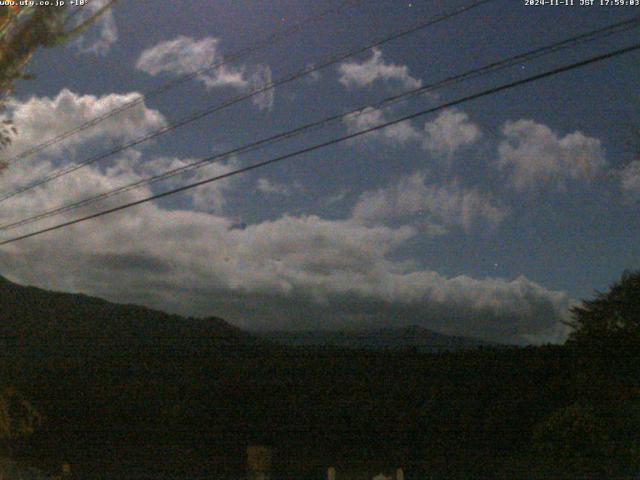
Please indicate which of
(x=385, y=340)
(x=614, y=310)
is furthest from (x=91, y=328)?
(x=614, y=310)

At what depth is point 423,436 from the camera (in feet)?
40.4

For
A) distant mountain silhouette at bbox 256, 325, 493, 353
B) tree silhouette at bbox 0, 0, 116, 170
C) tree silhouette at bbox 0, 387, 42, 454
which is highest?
tree silhouette at bbox 0, 0, 116, 170

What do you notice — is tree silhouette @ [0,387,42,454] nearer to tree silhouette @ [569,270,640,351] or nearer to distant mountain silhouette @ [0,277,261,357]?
distant mountain silhouette @ [0,277,261,357]

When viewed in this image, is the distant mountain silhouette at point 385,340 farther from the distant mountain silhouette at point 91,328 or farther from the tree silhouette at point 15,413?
the tree silhouette at point 15,413

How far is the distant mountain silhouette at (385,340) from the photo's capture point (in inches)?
534

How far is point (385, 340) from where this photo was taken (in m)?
14.6

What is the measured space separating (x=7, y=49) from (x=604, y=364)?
10.1 metres

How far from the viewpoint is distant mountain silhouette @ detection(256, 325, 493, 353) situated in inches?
534

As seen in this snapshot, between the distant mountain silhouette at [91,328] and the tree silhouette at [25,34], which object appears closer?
the tree silhouette at [25,34]

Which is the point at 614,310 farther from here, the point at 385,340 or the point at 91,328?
the point at 91,328

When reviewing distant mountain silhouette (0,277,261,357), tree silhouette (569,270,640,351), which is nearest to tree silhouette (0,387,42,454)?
distant mountain silhouette (0,277,261,357)

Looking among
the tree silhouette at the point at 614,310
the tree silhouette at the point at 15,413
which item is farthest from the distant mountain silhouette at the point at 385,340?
the tree silhouette at the point at 15,413

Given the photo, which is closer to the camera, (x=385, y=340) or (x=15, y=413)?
(x=15, y=413)

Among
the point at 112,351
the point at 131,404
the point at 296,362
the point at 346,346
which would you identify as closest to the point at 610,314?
the point at 346,346
